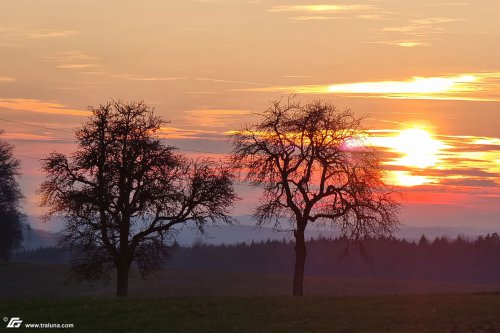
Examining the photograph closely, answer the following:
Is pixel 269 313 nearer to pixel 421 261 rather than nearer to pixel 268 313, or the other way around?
pixel 268 313

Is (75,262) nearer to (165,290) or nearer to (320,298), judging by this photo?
(320,298)

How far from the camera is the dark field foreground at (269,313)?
35.3 meters

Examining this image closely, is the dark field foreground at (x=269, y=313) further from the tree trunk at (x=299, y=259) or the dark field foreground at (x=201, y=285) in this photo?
the dark field foreground at (x=201, y=285)

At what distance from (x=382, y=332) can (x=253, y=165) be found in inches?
895

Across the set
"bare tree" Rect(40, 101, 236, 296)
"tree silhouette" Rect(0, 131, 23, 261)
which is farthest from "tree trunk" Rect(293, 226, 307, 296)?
"tree silhouette" Rect(0, 131, 23, 261)

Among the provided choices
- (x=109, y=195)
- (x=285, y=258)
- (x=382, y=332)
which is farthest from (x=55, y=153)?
(x=285, y=258)

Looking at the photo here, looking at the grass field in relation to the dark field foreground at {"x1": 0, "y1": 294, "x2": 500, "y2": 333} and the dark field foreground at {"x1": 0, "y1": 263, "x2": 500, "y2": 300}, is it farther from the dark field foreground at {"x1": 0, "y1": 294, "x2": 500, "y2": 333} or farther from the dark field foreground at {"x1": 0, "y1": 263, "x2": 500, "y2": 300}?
the dark field foreground at {"x1": 0, "y1": 263, "x2": 500, "y2": 300}

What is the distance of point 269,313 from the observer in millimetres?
39375

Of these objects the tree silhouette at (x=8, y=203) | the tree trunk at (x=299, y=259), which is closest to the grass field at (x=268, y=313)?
the tree trunk at (x=299, y=259)

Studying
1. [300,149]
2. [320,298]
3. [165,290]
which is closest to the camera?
[320,298]

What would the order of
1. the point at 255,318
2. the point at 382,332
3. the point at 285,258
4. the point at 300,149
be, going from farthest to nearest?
the point at 285,258 < the point at 300,149 < the point at 255,318 < the point at 382,332

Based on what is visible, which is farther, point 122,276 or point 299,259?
point 122,276

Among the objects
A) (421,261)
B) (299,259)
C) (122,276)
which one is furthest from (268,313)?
(421,261)

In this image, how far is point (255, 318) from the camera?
3822 centimetres
